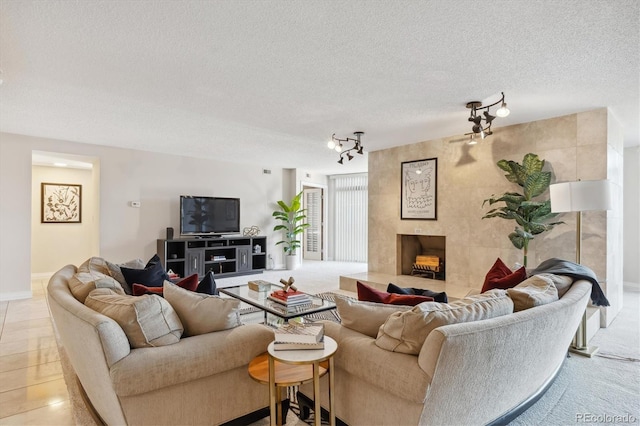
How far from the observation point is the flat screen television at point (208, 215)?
660 cm

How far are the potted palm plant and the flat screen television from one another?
1.07 m

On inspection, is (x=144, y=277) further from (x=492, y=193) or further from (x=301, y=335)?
(x=492, y=193)

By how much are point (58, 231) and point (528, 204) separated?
834 centimetres

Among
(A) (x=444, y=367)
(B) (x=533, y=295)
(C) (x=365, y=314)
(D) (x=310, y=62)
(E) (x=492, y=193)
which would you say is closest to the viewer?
(A) (x=444, y=367)

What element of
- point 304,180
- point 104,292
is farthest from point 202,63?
point 304,180

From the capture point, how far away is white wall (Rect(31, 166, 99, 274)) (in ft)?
22.5

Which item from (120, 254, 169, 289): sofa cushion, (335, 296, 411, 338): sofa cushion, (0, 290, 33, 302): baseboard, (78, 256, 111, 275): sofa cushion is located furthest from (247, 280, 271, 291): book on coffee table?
(0, 290, 33, 302): baseboard

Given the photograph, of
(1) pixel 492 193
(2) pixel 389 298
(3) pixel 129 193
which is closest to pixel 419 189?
(1) pixel 492 193

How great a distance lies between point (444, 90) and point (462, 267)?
9.03 feet

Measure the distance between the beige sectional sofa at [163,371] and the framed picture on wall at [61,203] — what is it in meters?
6.19

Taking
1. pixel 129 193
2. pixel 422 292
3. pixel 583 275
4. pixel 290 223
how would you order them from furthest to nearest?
pixel 290 223
pixel 129 193
pixel 583 275
pixel 422 292

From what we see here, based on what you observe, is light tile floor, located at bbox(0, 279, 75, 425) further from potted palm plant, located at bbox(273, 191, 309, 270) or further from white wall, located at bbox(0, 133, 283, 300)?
potted palm plant, located at bbox(273, 191, 309, 270)

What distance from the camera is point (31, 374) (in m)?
2.66

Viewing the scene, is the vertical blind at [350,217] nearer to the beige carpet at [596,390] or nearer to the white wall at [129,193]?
the white wall at [129,193]
